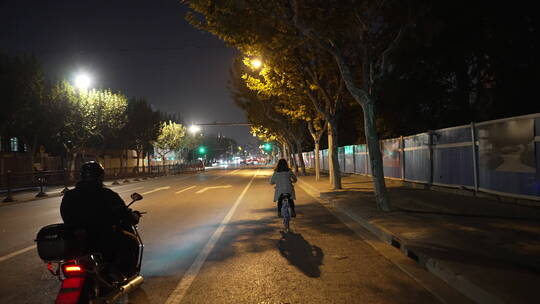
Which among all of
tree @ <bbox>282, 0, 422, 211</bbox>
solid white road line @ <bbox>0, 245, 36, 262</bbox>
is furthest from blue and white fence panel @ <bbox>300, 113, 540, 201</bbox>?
solid white road line @ <bbox>0, 245, 36, 262</bbox>

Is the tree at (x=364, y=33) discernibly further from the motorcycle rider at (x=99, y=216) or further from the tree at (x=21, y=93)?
the tree at (x=21, y=93)

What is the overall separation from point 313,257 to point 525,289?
10.1 ft

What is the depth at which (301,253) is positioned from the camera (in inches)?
277

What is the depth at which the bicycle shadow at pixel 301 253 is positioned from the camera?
607cm

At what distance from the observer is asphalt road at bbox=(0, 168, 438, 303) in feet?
16.1

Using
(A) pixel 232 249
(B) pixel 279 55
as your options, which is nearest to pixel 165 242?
(A) pixel 232 249

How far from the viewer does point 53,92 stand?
31375mm

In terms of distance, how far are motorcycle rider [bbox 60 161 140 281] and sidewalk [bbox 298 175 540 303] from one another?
159 inches

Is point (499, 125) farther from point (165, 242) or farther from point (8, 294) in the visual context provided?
point (8, 294)

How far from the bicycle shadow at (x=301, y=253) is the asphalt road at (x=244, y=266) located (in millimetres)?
15

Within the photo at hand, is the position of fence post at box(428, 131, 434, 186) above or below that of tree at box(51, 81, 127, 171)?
below

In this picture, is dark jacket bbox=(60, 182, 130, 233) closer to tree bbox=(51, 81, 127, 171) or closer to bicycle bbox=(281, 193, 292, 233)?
bicycle bbox=(281, 193, 292, 233)

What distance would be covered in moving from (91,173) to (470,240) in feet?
20.4

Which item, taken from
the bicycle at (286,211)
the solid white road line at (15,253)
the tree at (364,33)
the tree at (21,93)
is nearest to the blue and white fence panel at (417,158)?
the tree at (364,33)
